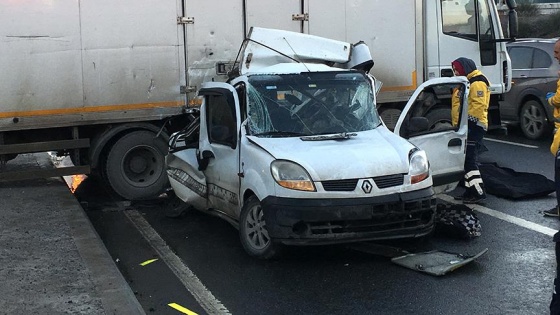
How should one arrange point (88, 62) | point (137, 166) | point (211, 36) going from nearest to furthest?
point (88, 62) < point (211, 36) < point (137, 166)

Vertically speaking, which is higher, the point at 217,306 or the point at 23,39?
the point at 23,39

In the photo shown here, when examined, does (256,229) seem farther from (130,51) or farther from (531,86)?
(531,86)

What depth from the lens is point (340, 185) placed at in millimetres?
6465

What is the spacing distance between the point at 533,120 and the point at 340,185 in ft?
27.7

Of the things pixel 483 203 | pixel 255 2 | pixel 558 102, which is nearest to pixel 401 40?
pixel 255 2

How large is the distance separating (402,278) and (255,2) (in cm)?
501

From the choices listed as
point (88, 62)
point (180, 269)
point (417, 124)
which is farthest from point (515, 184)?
point (88, 62)

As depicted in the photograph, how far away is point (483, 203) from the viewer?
9.09 meters

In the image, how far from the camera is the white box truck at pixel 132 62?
360 inches

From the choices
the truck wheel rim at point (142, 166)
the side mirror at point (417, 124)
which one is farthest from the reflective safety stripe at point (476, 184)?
the truck wheel rim at point (142, 166)

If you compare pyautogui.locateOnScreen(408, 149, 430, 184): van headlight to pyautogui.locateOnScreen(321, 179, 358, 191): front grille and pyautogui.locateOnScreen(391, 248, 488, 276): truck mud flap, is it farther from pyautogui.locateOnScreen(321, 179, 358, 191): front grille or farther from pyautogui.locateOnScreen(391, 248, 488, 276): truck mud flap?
pyautogui.locateOnScreen(391, 248, 488, 276): truck mud flap

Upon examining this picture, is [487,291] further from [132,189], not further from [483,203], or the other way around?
[132,189]

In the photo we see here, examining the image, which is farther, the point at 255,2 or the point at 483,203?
the point at 255,2

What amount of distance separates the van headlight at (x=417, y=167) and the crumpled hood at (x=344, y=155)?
69 millimetres
